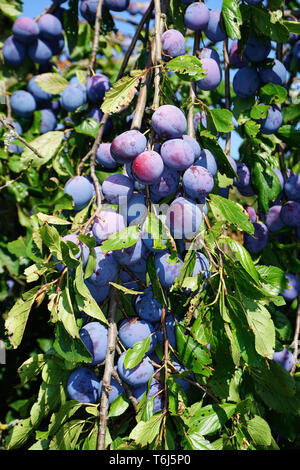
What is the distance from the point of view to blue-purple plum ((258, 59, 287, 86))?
121cm

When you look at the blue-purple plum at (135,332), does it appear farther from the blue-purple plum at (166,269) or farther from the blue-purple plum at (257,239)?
the blue-purple plum at (257,239)

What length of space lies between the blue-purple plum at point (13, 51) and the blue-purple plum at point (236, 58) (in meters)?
0.83

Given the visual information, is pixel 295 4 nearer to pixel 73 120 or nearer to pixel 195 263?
pixel 73 120

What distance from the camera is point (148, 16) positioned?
1234 mm

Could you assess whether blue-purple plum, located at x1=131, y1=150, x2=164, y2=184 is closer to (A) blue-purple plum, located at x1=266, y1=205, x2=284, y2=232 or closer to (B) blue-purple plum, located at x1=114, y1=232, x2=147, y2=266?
(B) blue-purple plum, located at x1=114, y1=232, x2=147, y2=266

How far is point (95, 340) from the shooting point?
881mm

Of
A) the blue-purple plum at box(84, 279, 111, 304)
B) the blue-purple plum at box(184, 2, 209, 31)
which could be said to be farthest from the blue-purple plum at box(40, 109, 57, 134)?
the blue-purple plum at box(84, 279, 111, 304)

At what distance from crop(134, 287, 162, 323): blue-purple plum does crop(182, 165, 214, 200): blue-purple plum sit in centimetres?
23

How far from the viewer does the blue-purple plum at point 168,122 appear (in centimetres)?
86

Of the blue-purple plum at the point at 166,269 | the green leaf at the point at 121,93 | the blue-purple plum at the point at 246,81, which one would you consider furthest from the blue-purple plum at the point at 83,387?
the blue-purple plum at the point at 246,81

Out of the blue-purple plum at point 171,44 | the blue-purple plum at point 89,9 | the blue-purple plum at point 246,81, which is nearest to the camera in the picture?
the blue-purple plum at point 171,44

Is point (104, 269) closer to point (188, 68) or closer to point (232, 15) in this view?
point (188, 68)
